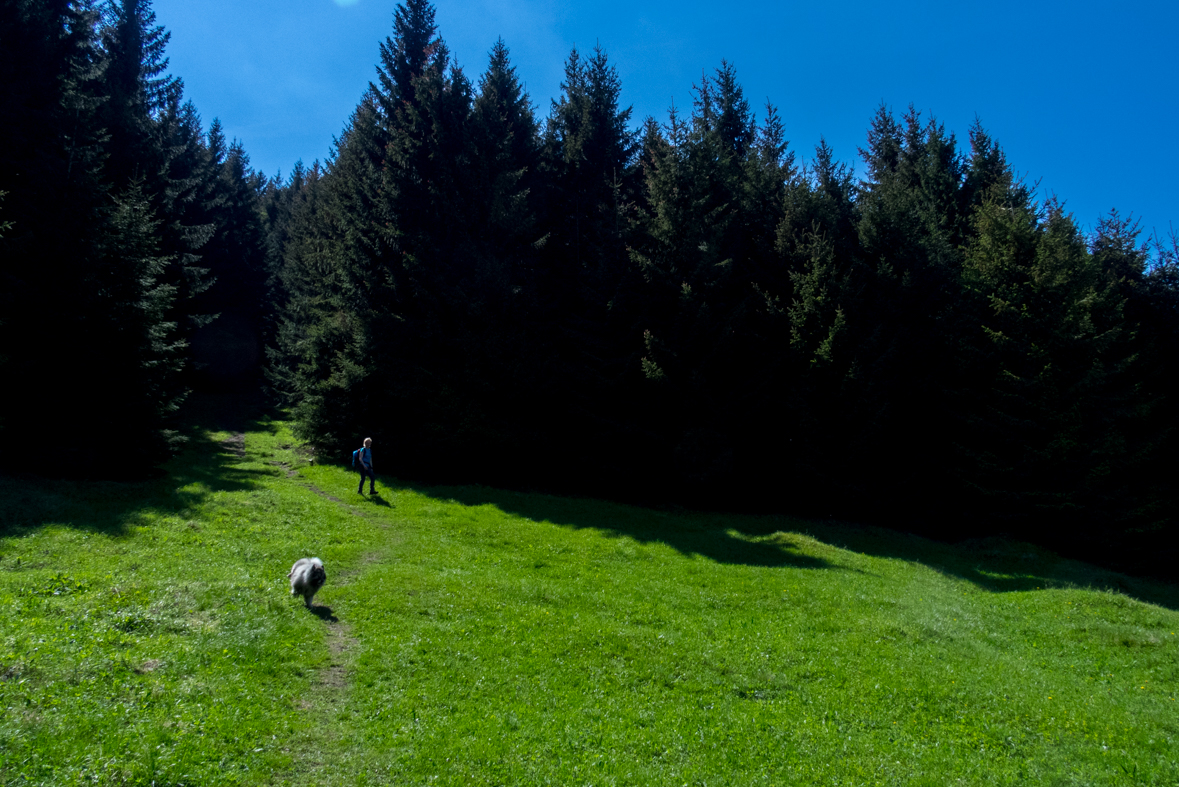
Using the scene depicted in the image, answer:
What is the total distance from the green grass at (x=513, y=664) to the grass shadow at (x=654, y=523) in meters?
1.77

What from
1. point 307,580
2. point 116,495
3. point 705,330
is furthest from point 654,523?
point 116,495

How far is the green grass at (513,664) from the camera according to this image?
7695 mm

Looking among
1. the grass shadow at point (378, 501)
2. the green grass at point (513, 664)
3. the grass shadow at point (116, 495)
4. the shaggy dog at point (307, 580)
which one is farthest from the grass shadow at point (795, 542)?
the shaggy dog at point (307, 580)

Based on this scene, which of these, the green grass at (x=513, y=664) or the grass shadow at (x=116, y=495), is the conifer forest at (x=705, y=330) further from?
the green grass at (x=513, y=664)

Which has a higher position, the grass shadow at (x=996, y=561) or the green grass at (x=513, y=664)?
the grass shadow at (x=996, y=561)

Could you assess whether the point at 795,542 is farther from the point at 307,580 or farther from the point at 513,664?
the point at 307,580

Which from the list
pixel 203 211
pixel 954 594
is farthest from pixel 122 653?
pixel 203 211

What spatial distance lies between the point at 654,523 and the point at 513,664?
51.3 ft

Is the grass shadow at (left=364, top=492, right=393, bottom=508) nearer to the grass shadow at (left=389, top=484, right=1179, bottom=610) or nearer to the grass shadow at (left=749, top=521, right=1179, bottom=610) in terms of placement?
the grass shadow at (left=389, top=484, right=1179, bottom=610)

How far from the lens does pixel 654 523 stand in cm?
2600

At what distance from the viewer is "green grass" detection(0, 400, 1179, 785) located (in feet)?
25.2

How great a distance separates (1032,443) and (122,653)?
34629 mm

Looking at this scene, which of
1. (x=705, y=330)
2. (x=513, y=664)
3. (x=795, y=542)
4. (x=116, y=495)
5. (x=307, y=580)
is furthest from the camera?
(x=705, y=330)

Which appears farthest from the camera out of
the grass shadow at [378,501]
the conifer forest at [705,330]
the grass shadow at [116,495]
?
the conifer forest at [705,330]
